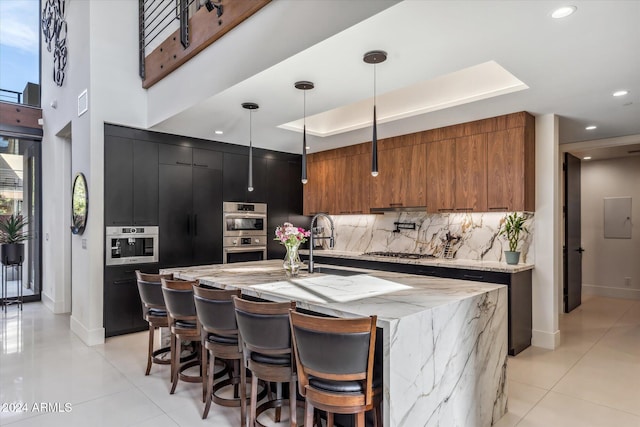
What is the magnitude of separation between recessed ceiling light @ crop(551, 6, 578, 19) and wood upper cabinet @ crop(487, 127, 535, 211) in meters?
2.15

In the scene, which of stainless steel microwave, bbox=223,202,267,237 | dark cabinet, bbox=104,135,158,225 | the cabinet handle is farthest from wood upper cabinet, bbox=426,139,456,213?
the cabinet handle

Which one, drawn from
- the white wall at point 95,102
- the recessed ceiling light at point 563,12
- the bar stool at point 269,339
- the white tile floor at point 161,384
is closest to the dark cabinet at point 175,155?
the white wall at point 95,102

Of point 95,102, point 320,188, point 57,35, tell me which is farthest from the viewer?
point 320,188

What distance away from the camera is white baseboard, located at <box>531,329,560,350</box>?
4102mm

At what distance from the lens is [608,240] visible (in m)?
6.61

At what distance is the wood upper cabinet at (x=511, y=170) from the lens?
405 cm

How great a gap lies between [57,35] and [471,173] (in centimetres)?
622

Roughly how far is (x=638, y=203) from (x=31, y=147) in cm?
1038

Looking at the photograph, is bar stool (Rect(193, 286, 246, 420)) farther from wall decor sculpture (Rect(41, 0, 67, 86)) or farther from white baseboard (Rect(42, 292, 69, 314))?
wall decor sculpture (Rect(41, 0, 67, 86))

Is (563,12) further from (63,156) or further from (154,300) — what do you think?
(63,156)

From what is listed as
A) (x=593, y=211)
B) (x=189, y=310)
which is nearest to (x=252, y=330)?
(x=189, y=310)

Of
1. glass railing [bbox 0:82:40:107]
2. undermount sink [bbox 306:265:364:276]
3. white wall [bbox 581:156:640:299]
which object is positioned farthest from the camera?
glass railing [bbox 0:82:40:107]

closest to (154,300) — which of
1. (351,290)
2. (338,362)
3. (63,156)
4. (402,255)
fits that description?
(351,290)

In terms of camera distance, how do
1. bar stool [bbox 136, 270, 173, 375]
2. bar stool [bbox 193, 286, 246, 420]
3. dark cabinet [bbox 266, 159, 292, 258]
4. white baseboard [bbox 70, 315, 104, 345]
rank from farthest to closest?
dark cabinet [bbox 266, 159, 292, 258]
white baseboard [bbox 70, 315, 104, 345]
bar stool [bbox 136, 270, 173, 375]
bar stool [bbox 193, 286, 246, 420]
